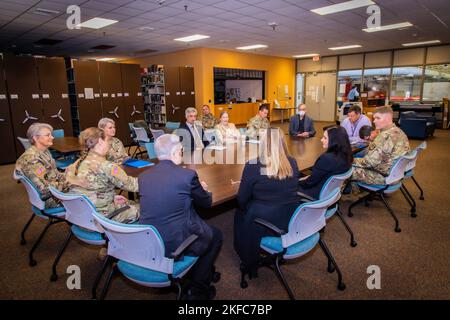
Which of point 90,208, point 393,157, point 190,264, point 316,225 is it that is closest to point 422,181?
point 393,157

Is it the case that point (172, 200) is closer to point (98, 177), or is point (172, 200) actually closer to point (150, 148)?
point (98, 177)

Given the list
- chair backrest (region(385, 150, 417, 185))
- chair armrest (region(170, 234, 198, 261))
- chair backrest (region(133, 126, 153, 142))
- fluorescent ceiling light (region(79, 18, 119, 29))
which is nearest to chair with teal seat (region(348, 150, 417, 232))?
chair backrest (region(385, 150, 417, 185))

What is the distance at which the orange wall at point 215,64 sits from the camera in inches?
424

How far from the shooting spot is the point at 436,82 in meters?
11.8

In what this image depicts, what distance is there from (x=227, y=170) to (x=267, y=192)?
3.04 feet

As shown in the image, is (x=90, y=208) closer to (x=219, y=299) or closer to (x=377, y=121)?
(x=219, y=299)

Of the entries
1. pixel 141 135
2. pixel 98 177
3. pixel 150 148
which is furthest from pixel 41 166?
pixel 141 135

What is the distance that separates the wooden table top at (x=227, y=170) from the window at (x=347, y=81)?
10663 millimetres

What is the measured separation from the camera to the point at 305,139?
498 centimetres

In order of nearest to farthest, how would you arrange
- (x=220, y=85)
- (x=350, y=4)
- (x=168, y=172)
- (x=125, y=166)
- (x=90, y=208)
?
(x=168, y=172) < (x=90, y=208) < (x=125, y=166) < (x=350, y=4) < (x=220, y=85)

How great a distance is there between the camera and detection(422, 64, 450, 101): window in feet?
38.0

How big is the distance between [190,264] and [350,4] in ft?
20.4

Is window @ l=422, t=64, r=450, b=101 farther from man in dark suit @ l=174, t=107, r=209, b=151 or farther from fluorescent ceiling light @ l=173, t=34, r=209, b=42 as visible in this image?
man in dark suit @ l=174, t=107, r=209, b=151

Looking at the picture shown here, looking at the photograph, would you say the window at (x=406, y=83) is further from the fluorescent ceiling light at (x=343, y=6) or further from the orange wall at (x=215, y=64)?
the fluorescent ceiling light at (x=343, y=6)
